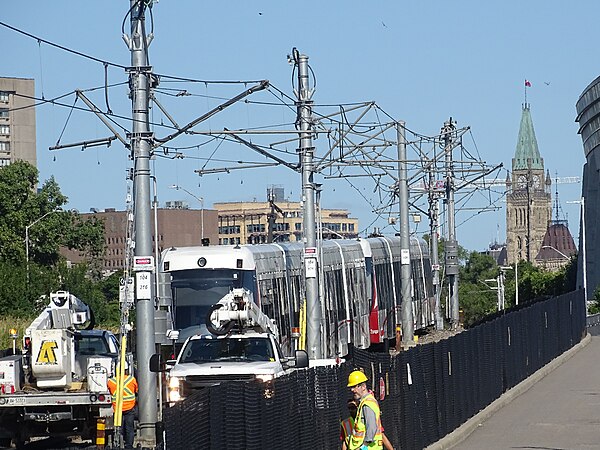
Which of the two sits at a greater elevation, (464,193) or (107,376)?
(464,193)

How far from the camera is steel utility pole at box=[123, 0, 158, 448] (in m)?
22.3

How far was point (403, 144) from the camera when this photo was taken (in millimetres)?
41375

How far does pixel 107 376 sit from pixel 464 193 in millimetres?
42011

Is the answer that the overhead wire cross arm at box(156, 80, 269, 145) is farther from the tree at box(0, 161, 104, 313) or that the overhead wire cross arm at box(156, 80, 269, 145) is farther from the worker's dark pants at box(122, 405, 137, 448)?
the tree at box(0, 161, 104, 313)

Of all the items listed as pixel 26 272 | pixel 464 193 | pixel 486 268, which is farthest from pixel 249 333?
pixel 486 268

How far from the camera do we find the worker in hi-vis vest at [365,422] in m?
12.6

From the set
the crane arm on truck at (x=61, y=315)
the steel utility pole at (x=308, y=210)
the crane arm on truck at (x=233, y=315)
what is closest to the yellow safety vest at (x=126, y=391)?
the crane arm on truck at (x=61, y=315)

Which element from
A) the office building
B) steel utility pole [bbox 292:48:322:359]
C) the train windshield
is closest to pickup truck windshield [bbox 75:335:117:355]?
the train windshield

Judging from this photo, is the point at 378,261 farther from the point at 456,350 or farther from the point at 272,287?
the point at 456,350

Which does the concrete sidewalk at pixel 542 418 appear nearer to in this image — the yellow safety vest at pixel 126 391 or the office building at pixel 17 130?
the yellow safety vest at pixel 126 391

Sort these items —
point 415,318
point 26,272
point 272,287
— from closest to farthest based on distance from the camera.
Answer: point 272,287, point 415,318, point 26,272

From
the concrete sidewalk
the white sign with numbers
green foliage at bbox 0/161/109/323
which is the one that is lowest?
the concrete sidewalk

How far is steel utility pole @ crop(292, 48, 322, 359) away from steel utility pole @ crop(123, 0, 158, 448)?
26.4 feet

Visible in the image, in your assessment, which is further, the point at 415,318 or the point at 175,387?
the point at 415,318
